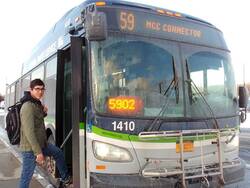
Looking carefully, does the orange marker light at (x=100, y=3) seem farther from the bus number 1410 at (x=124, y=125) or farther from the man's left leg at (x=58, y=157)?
the man's left leg at (x=58, y=157)

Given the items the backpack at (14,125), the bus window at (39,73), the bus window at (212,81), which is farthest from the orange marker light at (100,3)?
the bus window at (39,73)

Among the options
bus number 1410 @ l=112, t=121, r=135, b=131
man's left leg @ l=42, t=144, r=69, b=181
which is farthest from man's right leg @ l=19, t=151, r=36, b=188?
bus number 1410 @ l=112, t=121, r=135, b=131

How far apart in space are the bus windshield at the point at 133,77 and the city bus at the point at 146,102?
0.04ft

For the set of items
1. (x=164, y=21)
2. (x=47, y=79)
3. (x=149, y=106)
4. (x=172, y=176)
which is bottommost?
(x=172, y=176)

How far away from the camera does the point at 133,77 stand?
550cm

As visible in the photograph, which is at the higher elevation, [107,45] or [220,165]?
[107,45]

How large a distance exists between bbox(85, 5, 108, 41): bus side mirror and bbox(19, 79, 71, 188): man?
1473 mm

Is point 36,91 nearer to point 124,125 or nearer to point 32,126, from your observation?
point 32,126

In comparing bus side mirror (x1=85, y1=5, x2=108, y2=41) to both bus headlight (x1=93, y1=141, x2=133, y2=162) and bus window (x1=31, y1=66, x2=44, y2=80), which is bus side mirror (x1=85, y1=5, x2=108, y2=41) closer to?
bus headlight (x1=93, y1=141, x2=133, y2=162)

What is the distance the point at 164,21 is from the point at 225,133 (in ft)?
6.26

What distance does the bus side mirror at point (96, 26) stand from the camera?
514 centimetres

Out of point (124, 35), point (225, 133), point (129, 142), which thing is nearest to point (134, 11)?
point (124, 35)

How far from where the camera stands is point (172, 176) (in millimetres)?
5395

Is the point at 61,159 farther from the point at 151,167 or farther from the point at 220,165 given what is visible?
the point at 220,165
